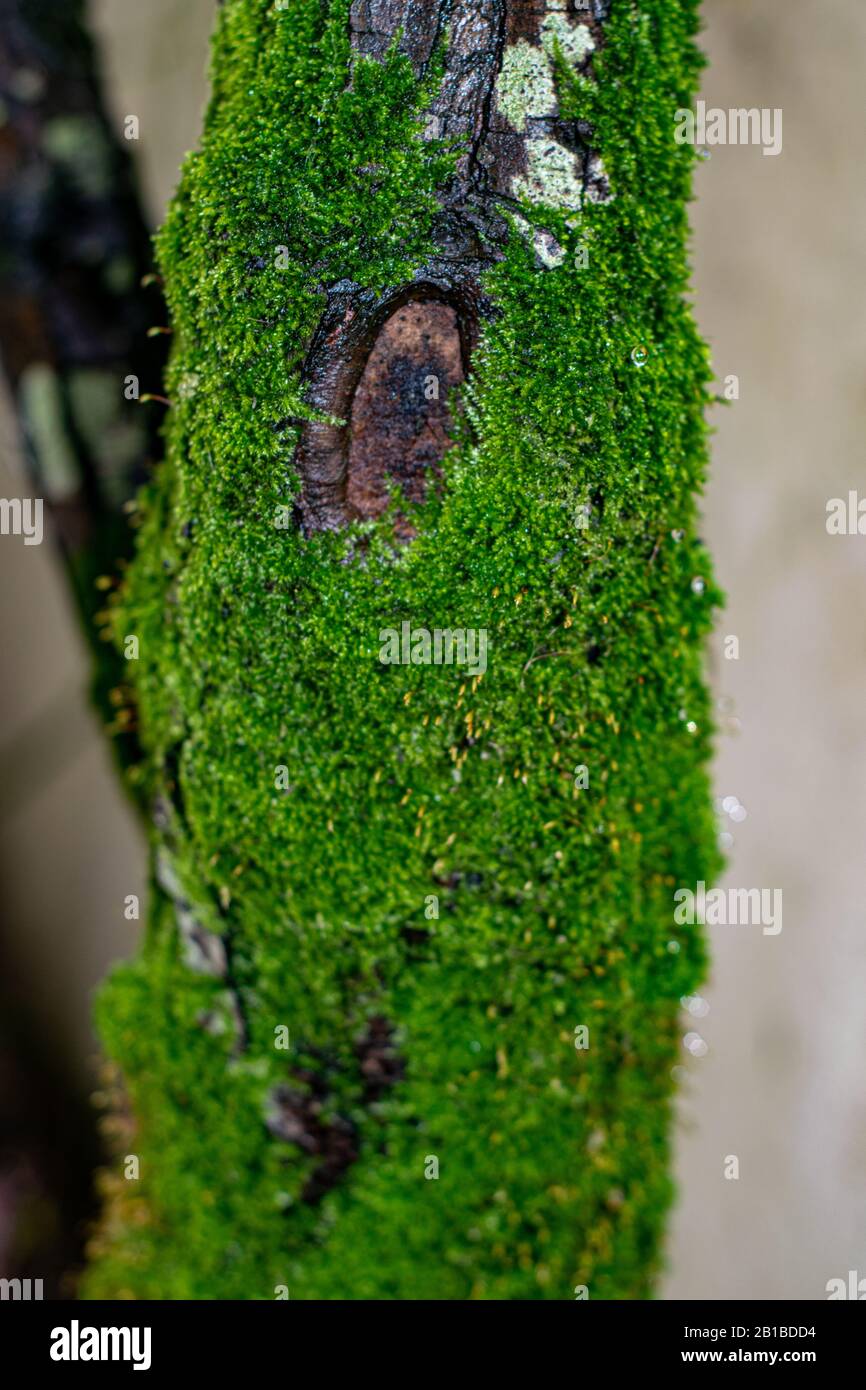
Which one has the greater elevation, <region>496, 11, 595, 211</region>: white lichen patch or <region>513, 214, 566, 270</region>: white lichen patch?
<region>496, 11, 595, 211</region>: white lichen patch

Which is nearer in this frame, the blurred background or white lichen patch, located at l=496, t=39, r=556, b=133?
white lichen patch, located at l=496, t=39, r=556, b=133

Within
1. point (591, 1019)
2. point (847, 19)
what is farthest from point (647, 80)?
point (847, 19)

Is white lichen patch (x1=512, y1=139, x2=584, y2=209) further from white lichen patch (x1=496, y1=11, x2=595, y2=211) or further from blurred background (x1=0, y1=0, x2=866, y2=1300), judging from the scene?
blurred background (x1=0, y1=0, x2=866, y2=1300)

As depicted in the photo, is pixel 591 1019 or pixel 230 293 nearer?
pixel 230 293

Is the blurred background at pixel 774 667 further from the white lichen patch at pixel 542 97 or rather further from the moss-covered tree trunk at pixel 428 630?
the white lichen patch at pixel 542 97

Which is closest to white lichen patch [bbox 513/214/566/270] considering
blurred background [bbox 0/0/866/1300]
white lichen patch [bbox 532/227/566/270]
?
white lichen patch [bbox 532/227/566/270]

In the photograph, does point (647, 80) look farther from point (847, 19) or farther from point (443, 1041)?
point (847, 19)

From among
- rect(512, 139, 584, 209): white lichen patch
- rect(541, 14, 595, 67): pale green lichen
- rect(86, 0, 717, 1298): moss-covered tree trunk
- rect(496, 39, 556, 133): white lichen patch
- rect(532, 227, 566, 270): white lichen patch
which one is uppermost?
rect(541, 14, 595, 67): pale green lichen
